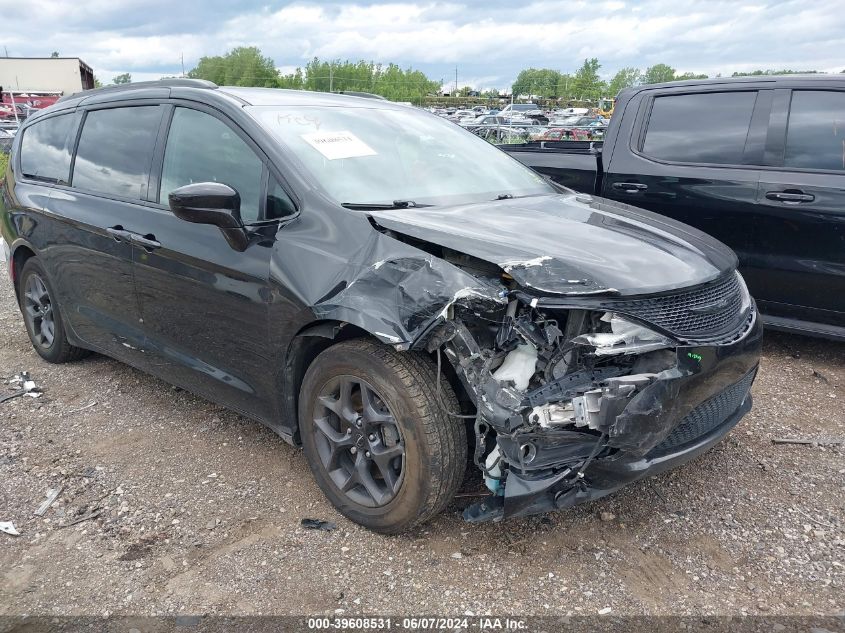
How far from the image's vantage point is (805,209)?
4.27 meters

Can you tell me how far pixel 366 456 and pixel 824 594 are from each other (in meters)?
1.74

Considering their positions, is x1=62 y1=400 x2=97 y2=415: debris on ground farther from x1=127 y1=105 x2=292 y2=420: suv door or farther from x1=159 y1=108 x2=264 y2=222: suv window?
x1=159 y1=108 x2=264 y2=222: suv window

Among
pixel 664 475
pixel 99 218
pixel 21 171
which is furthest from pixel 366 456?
pixel 21 171

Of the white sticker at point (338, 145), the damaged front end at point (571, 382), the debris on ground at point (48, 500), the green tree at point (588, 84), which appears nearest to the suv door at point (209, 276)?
the white sticker at point (338, 145)

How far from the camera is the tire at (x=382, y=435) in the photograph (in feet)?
8.07

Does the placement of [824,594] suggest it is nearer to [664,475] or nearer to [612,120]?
[664,475]

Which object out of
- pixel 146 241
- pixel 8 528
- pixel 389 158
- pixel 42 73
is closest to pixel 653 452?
pixel 389 158

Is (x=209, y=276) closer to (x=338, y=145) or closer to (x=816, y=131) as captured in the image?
(x=338, y=145)

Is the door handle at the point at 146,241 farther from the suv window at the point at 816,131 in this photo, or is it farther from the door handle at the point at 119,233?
the suv window at the point at 816,131

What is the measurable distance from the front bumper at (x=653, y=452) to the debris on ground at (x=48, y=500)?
195cm

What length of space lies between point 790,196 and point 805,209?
0.43 feet

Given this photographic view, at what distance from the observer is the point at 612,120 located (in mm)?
5383

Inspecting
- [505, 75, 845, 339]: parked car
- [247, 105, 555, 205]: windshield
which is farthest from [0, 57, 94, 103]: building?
[247, 105, 555, 205]: windshield

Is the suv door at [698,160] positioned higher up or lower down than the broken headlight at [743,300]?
higher up
